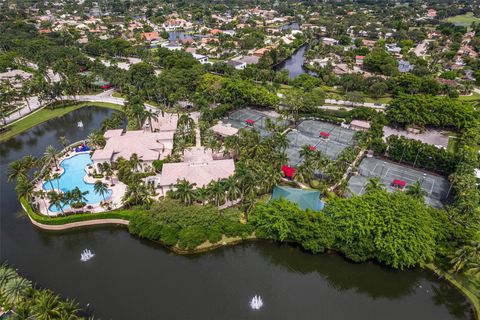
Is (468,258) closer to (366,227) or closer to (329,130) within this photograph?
(366,227)

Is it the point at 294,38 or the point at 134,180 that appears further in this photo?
the point at 294,38

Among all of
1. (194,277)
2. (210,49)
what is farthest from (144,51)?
(194,277)

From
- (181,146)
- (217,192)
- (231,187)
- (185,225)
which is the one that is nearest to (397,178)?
(231,187)

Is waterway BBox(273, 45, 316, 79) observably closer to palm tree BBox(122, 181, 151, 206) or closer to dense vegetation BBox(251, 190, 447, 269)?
dense vegetation BBox(251, 190, 447, 269)

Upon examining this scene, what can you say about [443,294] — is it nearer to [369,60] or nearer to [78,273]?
[78,273]

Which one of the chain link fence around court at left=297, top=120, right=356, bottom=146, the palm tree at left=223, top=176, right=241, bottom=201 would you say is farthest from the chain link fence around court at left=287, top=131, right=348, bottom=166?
the palm tree at left=223, top=176, right=241, bottom=201

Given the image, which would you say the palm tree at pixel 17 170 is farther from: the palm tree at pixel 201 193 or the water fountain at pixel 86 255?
the palm tree at pixel 201 193

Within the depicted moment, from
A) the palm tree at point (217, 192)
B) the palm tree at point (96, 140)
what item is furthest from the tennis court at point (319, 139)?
the palm tree at point (96, 140)
